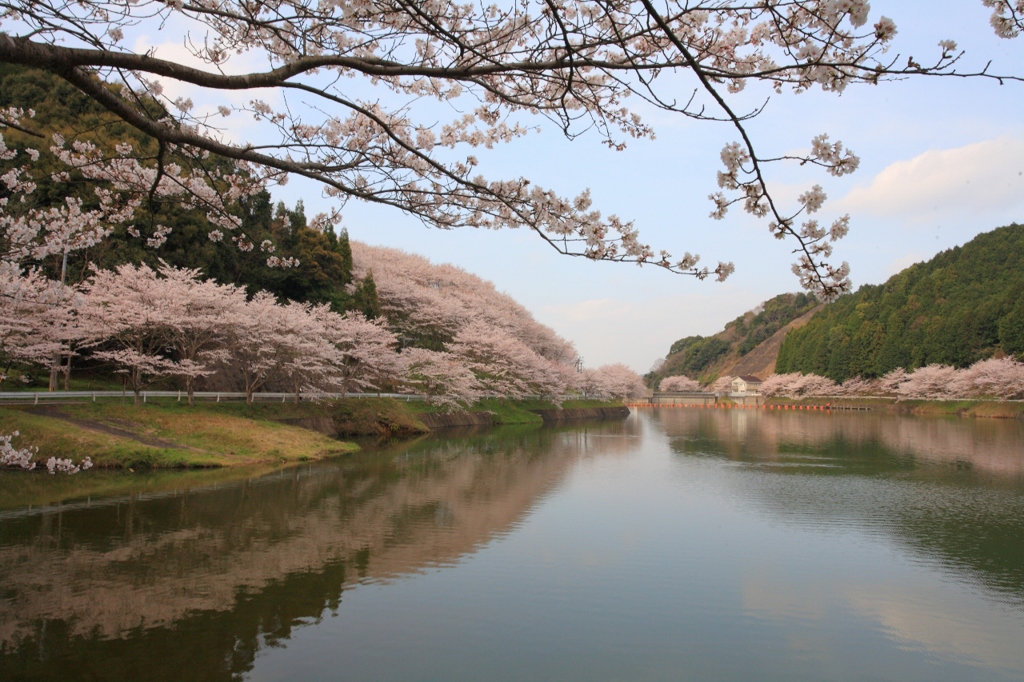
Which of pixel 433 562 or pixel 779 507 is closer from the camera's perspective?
pixel 433 562

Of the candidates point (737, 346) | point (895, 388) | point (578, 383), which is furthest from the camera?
point (737, 346)

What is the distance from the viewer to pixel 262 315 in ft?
67.8

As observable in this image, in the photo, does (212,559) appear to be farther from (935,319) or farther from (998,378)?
(935,319)

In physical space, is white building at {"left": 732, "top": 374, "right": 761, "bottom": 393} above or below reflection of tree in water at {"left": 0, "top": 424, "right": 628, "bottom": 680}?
above

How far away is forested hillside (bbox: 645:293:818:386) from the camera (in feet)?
392

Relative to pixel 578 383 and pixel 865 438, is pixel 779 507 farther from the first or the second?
pixel 578 383

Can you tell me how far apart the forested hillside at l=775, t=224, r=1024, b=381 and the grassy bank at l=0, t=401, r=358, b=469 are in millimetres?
54444

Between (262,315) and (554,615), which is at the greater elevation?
(262,315)

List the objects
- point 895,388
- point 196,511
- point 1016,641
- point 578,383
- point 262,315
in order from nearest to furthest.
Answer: point 1016,641
point 196,511
point 262,315
point 578,383
point 895,388

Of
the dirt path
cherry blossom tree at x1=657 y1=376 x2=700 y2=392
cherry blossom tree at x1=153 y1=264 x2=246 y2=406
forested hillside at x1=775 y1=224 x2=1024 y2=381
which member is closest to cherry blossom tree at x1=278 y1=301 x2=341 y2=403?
cherry blossom tree at x1=153 y1=264 x2=246 y2=406

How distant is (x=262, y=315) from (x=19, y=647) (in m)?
16.1

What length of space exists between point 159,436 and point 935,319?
65411 mm

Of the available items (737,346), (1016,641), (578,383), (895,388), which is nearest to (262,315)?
(1016,641)

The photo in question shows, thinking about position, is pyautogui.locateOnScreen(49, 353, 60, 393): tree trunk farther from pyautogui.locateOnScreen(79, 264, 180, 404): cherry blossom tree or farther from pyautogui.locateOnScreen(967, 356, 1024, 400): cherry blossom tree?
pyautogui.locateOnScreen(967, 356, 1024, 400): cherry blossom tree
